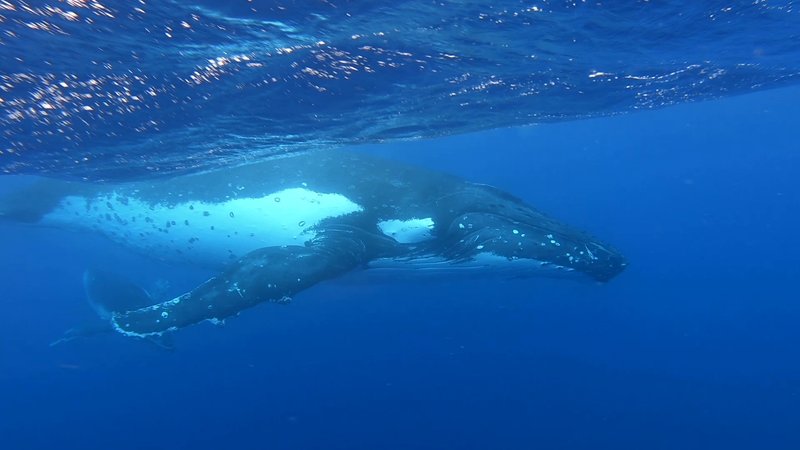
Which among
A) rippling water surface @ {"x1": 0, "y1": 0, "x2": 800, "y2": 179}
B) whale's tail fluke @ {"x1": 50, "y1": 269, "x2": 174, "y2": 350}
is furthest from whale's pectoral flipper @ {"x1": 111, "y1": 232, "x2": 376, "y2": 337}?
whale's tail fluke @ {"x1": 50, "y1": 269, "x2": 174, "y2": 350}

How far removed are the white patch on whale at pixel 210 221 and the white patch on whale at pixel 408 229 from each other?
75cm

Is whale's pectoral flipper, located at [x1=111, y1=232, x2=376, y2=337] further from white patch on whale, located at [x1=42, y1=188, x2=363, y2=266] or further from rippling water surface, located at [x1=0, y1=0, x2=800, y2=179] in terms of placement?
rippling water surface, located at [x1=0, y1=0, x2=800, y2=179]

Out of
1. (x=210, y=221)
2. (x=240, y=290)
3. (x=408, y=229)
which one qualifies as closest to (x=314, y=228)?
(x=408, y=229)

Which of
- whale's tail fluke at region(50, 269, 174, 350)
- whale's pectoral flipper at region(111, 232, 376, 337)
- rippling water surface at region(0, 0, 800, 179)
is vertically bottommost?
whale's tail fluke at region(50, 269, 174, 350)

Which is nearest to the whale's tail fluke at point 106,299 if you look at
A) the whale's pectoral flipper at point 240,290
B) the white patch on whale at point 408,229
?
the whale's pectoral flipper at point 240,290

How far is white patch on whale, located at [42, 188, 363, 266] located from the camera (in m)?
10.9

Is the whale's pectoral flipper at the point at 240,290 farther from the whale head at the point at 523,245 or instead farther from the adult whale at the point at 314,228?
the whale head at the point at 523,245

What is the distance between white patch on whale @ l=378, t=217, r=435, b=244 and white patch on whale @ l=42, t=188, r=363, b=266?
0.75m

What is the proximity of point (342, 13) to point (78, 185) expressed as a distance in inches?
447

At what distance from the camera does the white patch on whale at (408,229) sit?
10.4m

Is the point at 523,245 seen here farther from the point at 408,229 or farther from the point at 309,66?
the point at 309,66

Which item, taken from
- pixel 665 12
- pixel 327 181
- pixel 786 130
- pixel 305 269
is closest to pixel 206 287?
pixel 305 269

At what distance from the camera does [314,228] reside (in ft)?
35.3

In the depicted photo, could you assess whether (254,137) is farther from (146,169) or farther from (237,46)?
(237,46)
